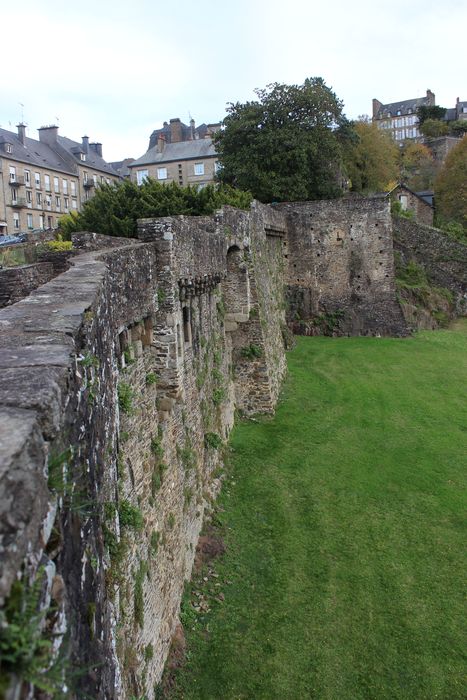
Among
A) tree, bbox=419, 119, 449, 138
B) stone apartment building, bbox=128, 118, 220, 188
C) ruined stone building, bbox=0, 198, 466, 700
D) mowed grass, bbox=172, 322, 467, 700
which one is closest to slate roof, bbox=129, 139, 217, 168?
stone apartment building, bbox=128, 118, 220, 188

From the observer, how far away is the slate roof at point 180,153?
53.0 meters

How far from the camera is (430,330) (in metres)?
29.2

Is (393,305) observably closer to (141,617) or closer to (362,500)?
(362,500)

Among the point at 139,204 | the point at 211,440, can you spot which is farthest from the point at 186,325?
the point at 139,204

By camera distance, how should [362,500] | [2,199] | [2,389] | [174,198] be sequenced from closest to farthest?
[2,389] < [362,500] < [174,198] < [2,199]

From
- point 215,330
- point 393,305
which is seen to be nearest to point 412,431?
point 215,330

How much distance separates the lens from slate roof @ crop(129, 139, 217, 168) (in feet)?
174

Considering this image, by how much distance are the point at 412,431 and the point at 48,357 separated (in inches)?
572

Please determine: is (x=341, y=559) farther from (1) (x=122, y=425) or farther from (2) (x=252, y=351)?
(2) (x=252, y=351)

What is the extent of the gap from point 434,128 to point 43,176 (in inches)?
1682

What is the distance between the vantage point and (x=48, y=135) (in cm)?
5778

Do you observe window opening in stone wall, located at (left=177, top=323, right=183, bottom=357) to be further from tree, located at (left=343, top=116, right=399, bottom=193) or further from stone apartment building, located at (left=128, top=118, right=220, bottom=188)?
stone apartment building, located at (left=128, top=118, right=220, bottom=188)

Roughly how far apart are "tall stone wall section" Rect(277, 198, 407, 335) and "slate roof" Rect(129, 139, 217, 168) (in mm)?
27250

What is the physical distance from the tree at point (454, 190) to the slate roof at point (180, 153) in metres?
21.8
